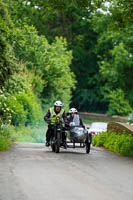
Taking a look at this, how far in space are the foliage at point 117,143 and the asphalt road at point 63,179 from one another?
11.2 feet

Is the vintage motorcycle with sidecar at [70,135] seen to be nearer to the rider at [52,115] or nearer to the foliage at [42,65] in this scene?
the rider at [52,115]

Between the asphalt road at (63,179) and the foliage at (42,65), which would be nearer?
the asphalt road at (63,179)

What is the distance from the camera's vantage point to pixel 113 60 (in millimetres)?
62062

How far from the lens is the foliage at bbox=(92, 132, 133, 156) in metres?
19.1

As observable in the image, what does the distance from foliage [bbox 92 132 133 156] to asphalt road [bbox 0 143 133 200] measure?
342 centimetres

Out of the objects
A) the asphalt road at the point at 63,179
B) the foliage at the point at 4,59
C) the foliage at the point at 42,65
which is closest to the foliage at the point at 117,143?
the asphalt road at the point at 63,179

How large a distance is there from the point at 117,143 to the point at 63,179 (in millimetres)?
9771

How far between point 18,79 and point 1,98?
14.8 ft

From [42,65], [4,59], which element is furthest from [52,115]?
[42,65]

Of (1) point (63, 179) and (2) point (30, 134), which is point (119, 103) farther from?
(1) point (63, 179)

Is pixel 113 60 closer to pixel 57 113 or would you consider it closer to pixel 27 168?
pixel 57 113

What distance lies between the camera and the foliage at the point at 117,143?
1913cm

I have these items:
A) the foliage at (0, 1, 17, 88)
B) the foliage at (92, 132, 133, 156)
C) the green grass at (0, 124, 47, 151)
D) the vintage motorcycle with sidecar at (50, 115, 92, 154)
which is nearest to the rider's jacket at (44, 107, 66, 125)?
the vintage motorcycle with sidecar at (50, 115, 92, 154)

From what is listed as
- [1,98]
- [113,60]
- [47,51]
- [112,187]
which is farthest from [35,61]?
[112,187]
